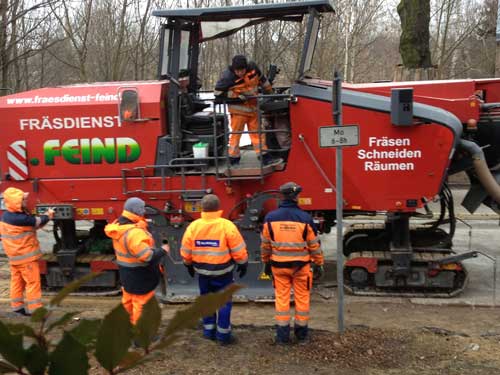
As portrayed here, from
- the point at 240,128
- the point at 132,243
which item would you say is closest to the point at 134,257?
the point at 132,243

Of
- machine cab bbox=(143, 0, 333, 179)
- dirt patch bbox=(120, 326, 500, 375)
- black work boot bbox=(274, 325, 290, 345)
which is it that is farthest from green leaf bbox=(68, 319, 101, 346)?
machine cab bbox=(143, 0, 333, 179)

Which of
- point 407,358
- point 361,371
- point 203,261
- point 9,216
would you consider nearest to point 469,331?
point 407,358

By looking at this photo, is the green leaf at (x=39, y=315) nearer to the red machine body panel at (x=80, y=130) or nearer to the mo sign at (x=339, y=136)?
the mo sign at (x=339, y=136)

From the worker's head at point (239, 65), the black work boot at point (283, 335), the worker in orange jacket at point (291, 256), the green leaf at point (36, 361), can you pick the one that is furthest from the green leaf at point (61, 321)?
the worker's head at point (239, 65)

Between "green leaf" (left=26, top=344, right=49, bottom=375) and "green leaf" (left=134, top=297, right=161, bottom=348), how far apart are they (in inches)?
7.2

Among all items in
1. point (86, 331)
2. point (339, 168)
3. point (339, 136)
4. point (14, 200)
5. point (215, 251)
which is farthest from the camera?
point (14, 200)

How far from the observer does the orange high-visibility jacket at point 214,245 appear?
17.0 feet

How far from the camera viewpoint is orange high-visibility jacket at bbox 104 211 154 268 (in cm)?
482

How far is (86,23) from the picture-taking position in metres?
18.0

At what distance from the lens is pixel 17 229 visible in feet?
19.8

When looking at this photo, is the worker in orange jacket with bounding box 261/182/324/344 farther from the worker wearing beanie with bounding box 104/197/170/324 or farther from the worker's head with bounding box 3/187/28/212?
the worker's head with bounding box 3/187/28/212

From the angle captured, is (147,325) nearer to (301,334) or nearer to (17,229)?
(301,334)

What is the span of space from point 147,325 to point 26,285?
18.9 ft

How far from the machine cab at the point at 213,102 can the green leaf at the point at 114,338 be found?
17.2 feet
